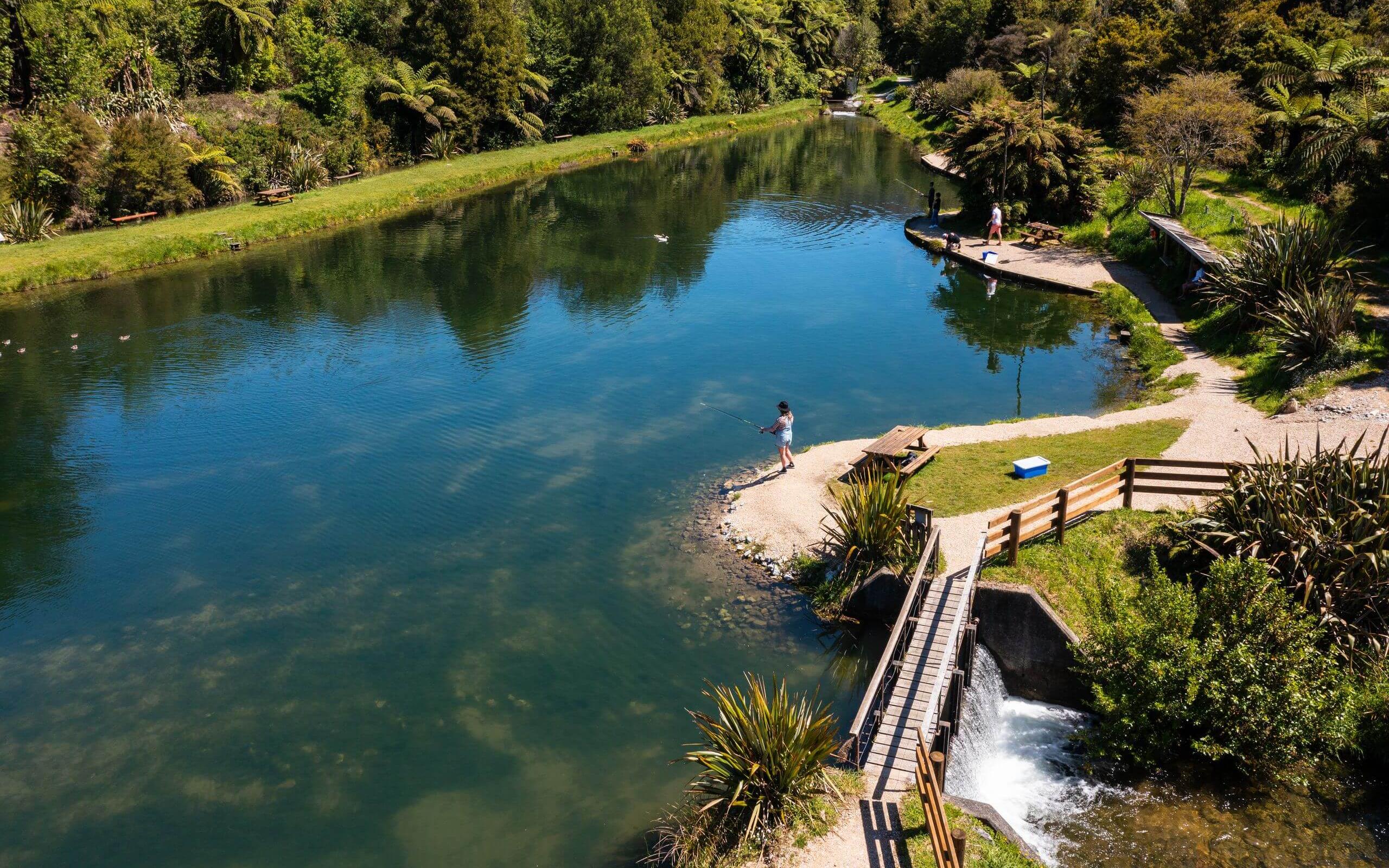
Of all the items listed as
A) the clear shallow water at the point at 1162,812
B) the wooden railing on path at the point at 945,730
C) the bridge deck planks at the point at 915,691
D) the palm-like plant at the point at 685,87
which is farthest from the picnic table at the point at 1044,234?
the palm-like plant at the point at 685,87

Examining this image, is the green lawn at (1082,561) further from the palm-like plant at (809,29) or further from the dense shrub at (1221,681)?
the palm-like plant at (809,29)

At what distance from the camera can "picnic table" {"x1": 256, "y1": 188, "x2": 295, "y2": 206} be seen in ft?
171

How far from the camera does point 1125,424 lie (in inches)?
963

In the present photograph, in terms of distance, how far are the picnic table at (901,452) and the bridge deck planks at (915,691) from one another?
4140mm

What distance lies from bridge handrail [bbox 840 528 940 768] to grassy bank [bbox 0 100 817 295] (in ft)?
127

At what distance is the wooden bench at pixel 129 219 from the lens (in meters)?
47.0

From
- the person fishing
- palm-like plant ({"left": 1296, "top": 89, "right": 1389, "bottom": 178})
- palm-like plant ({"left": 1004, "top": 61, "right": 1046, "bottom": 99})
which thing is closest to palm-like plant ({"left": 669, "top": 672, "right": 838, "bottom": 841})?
the person fishing

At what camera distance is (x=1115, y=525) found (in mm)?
18875

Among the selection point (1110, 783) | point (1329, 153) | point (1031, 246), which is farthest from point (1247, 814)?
point (1031, 246)

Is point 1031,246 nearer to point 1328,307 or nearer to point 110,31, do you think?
point 1328,307

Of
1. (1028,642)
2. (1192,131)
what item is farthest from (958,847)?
(1192,131)

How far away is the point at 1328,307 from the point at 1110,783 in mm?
16536

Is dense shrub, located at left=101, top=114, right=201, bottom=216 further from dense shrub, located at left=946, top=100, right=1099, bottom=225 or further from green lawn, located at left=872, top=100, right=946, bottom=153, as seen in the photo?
green lawn, located at left=872, top=100, right=946, bottom=153

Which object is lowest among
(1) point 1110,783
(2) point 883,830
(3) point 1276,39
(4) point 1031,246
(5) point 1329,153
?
(1) point 1110,783
